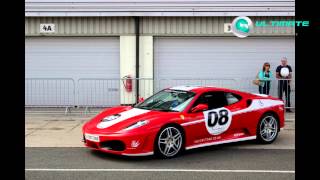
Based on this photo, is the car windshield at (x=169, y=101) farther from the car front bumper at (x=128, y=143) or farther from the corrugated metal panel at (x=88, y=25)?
the corrugated metal panel at (x=88, y=25)

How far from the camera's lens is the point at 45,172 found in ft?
22.4

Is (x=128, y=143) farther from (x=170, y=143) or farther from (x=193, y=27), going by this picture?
(x=193, y=27)

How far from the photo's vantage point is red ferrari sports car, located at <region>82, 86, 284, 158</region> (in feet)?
24.7

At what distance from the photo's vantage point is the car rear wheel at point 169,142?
25.0 ft

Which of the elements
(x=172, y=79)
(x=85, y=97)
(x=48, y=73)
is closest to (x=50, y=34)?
(x=48, y=73)

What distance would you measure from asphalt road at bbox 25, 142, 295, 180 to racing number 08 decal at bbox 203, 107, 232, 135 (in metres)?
0.44

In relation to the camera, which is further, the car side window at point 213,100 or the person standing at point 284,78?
the person standing at point 284,78

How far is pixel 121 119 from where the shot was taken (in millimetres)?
7867

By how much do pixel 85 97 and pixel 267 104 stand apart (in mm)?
5961

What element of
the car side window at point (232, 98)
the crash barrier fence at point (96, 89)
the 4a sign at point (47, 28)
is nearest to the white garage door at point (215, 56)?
the crash barrier fence at point (96, 89)

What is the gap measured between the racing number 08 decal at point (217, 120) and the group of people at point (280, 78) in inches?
209

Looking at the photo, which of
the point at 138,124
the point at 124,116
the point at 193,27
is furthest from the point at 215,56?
the point at 138,124

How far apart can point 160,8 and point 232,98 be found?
6.70 m
